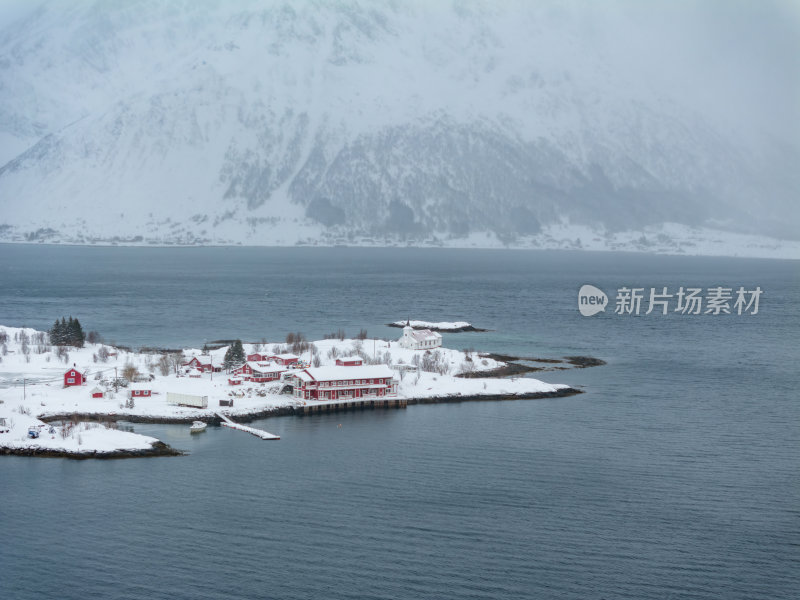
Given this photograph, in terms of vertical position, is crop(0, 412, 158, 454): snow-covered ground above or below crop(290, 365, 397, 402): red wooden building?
below

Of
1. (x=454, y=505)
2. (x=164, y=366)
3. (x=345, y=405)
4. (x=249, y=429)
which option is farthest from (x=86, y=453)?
(x=164, y=366)

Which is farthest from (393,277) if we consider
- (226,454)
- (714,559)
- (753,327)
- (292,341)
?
(714,559)

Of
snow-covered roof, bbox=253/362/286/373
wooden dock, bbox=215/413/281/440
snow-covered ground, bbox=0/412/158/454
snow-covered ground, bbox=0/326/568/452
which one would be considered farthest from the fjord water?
snow-covered roof, bbox=253/362/286/373

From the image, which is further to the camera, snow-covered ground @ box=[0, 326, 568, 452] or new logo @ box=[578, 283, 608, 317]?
new logo @ box=[578, 283, 608, 317]

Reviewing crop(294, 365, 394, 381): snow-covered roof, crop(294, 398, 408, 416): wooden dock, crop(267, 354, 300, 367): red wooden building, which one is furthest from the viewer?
crop(267, 354, 300, 367): red wooden building

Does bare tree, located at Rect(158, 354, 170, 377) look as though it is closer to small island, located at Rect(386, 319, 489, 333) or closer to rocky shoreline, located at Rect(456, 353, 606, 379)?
rocky shoreline, located at Rect(456, 353, 606, 379)
